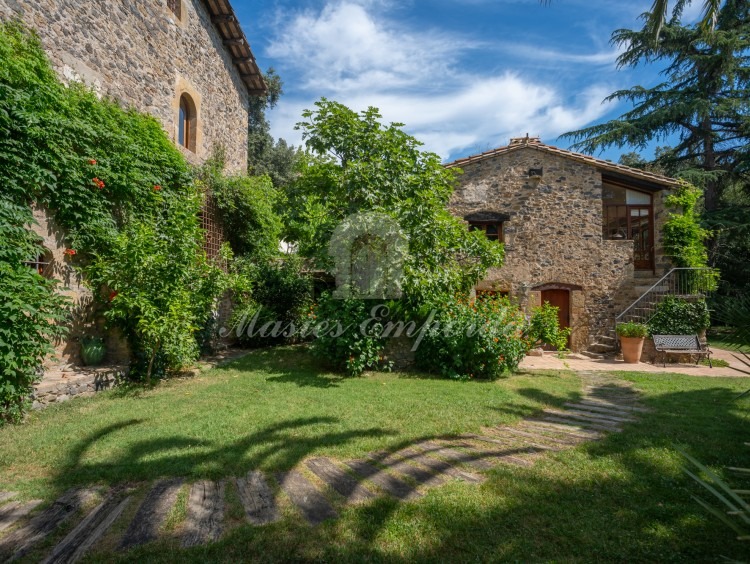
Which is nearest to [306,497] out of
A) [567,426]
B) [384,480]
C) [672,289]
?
[384,480]

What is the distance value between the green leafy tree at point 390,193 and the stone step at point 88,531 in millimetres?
5104

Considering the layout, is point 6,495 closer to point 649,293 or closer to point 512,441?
point 512,441

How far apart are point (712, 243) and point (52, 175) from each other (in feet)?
67.8

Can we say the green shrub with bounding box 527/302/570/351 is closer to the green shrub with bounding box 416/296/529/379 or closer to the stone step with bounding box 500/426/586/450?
the green shrub with bounding box 416/296/529/379

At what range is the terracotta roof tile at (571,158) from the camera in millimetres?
11734

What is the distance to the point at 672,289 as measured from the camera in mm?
11555

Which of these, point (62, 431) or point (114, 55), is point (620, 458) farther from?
point (114, 55)

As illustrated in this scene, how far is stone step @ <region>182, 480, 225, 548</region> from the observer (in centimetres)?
253

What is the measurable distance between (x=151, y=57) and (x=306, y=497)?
942 cm

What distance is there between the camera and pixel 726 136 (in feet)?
54.5

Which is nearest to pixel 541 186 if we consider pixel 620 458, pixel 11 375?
pixel 620 458

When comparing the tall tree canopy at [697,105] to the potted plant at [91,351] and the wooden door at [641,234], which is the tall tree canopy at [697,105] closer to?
the wooden door at [641,234]

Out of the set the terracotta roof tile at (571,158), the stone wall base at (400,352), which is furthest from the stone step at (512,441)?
the terracotta roof tile at (571,158)

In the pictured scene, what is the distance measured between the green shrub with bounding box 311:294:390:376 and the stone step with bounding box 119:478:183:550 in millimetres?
4187
